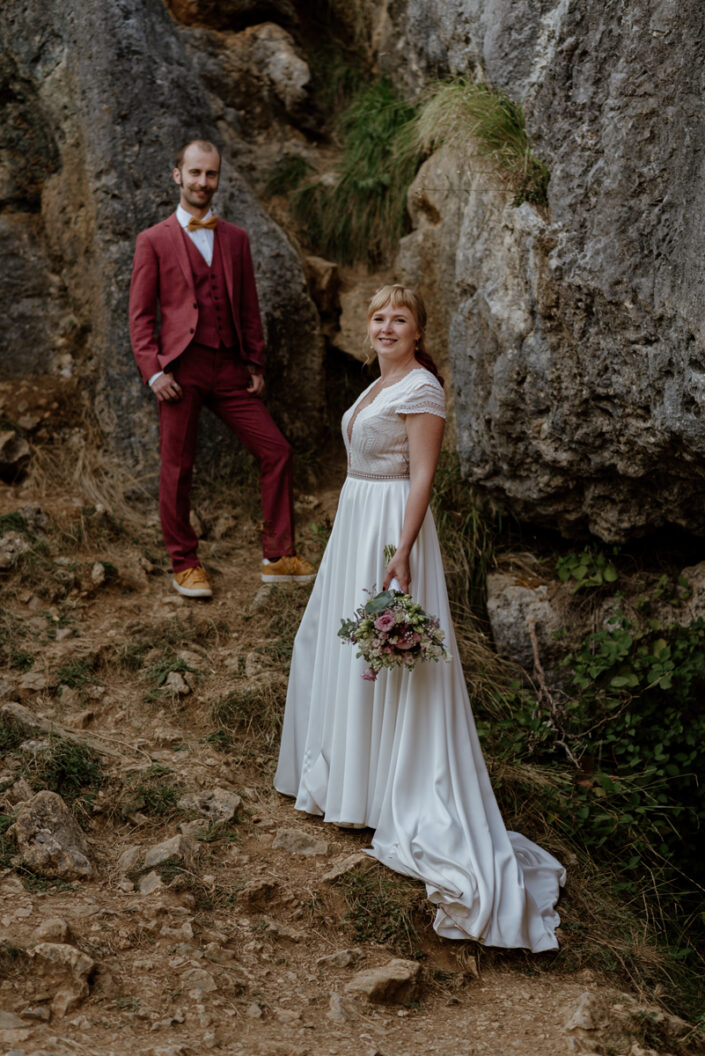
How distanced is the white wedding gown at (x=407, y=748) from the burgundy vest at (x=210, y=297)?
1.84m

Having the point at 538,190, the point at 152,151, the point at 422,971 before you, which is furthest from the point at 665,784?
the point at 152,151

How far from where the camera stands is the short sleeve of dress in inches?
145

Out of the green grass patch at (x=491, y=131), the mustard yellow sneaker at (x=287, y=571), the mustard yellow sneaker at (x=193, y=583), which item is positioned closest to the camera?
the green grass patch at (x=491, y=131)

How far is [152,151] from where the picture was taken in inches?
258

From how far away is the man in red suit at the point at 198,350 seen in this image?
17.8ft

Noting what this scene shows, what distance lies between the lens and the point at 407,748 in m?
3.71

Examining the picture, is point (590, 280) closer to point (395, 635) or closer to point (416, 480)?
point (416, 480)

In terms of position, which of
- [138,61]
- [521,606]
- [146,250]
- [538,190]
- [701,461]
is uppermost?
[138,61]

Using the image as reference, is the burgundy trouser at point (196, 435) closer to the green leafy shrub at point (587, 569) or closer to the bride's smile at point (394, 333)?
the green leafy shrub at point (587, 569)

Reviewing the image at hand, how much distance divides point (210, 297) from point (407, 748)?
2.88 m

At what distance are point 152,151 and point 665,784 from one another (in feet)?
16.0

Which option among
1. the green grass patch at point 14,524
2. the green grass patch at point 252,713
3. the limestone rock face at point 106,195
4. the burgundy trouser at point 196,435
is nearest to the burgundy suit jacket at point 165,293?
the burgundy trouser at point 196,435

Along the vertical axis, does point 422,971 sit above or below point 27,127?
A: below

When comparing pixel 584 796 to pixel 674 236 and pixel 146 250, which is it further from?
pixel 146 250
